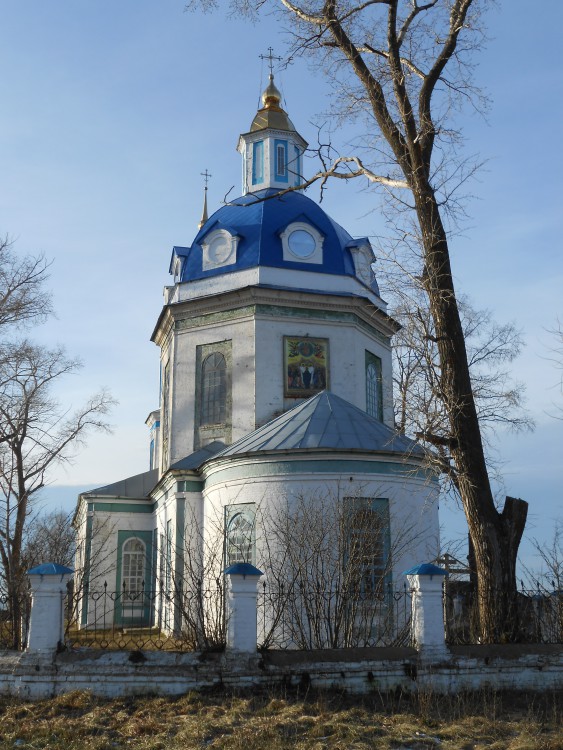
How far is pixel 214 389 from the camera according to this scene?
1783cm

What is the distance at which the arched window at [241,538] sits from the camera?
13.7 metres

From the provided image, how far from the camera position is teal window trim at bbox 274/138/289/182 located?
21609 mm

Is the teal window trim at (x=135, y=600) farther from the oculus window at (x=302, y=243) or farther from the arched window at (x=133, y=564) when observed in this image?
the oculus window at (x=302, y=243)

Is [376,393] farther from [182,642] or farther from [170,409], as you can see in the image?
[182,642]

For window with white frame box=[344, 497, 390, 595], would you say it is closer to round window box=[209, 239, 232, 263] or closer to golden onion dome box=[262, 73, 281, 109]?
round window box=[209, 239, 232, 263]

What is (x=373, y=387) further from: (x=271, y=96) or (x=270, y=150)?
(x=271, y=96)

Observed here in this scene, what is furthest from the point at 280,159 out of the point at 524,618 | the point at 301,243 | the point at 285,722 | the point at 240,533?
the point at 285,722

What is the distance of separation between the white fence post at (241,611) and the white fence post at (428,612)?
5.75 ft

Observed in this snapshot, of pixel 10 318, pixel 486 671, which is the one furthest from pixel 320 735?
pixel 10 318

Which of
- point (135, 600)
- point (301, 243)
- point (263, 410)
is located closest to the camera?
point (263, 410)

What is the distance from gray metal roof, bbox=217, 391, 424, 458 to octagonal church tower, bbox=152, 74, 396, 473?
2049 millimetres

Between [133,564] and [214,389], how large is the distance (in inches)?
200

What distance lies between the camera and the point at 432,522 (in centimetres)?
1417

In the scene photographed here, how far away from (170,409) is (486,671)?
35.9 ft
